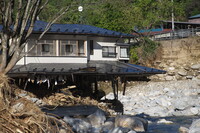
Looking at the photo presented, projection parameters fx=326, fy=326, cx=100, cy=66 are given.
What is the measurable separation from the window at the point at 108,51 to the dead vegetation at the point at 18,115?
1852cm

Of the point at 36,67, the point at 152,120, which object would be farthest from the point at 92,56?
the point at 152,120

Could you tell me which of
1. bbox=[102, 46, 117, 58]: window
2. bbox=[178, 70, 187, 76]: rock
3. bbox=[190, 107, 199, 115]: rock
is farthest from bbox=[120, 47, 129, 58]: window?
bbox=[178, 70, 187, 76]: rock

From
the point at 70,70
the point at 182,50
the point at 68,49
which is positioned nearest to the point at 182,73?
the point at 182,50

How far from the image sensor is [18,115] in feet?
20.4

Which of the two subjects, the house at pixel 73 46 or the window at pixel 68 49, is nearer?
the house at pixel 73 46

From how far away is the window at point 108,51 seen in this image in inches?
995

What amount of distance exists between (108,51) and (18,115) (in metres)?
19.5

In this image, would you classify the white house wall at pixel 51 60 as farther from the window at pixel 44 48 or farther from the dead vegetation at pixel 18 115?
the dead vegetation at pixel 18 115

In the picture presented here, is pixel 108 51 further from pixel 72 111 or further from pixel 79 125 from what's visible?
pixel 79 125

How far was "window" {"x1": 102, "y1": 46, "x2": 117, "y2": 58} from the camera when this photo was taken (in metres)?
25.3

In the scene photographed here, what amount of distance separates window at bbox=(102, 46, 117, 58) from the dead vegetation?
18.5 meters

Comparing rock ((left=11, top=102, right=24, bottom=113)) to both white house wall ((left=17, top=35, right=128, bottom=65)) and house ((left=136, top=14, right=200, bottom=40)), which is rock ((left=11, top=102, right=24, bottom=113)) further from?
house ((left=136, top=14, right=200, bottom=40))

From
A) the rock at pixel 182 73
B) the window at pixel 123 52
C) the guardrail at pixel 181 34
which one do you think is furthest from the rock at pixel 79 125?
the guardrail at pixel 181 34

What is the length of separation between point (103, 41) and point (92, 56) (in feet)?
4.88
